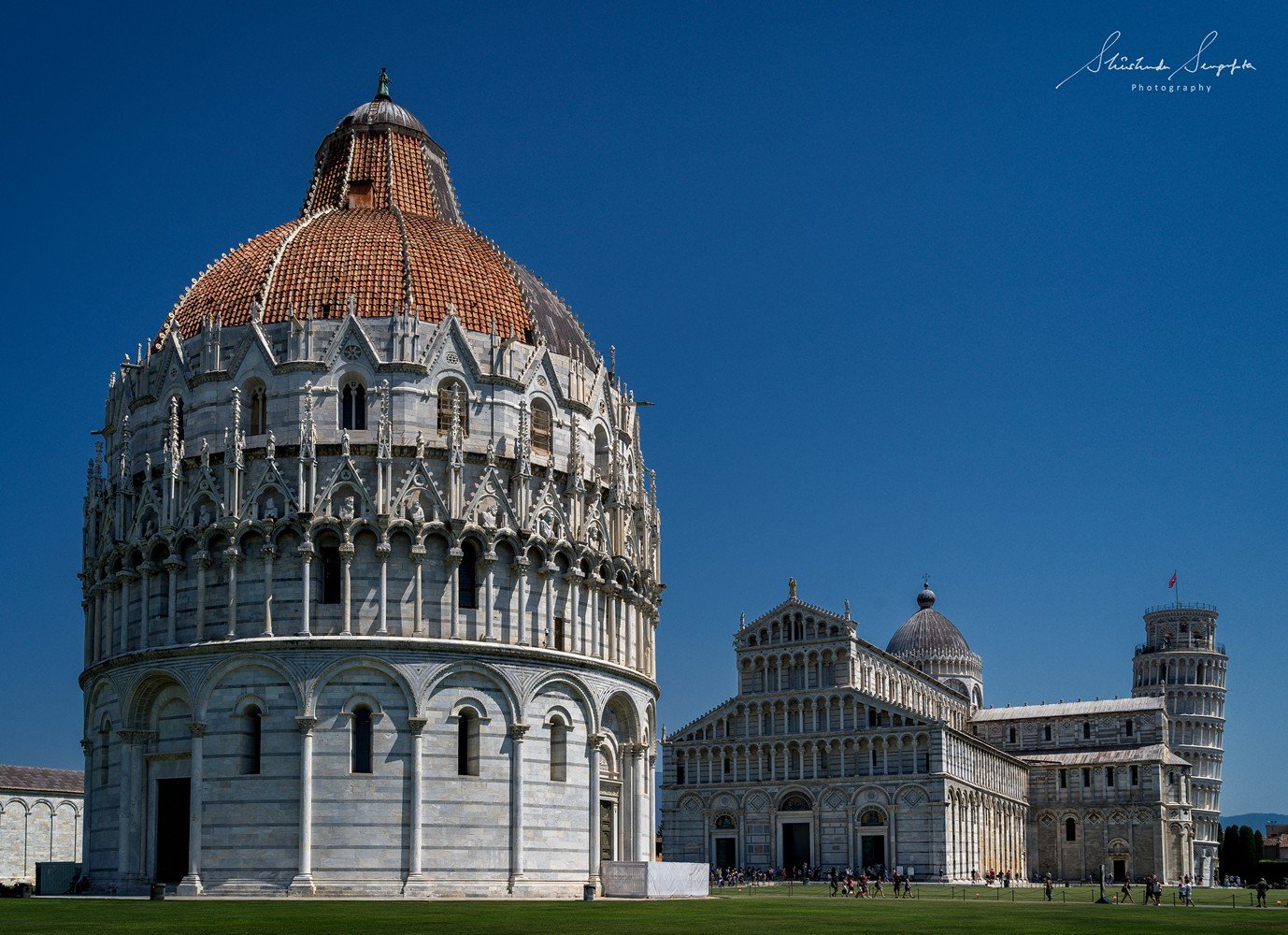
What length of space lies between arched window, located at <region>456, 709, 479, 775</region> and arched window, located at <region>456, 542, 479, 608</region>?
→ 145 inches

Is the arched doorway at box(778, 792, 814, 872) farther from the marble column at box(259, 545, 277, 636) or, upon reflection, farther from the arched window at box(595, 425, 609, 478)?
the marble column at box(259, 545, 277, 636)

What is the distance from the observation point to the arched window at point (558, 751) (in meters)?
53.0

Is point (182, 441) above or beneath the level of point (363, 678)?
above

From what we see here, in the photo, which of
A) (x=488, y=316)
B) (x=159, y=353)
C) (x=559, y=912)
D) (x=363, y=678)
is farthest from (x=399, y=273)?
(x=559, y=912)

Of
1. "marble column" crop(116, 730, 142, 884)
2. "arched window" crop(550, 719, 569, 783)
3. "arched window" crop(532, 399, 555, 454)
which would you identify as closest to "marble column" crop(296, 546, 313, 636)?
"marble column" crop(116, 730, 142, 884)

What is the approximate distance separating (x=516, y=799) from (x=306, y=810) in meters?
6.85

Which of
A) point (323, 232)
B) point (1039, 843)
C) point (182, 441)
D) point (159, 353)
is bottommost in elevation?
point (1039, 843)

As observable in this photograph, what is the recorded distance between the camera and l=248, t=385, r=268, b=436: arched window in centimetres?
5347

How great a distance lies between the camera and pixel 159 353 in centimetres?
5644

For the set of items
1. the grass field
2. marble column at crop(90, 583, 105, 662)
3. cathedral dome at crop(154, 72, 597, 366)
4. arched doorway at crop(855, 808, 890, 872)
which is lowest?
arched doorway at crop(855, 808, 890, 872)

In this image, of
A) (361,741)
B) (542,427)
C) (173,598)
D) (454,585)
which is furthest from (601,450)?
(173,598)

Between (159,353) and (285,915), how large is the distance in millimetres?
26990

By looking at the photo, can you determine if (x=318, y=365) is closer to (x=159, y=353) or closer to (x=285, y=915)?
(x=159, y=353)

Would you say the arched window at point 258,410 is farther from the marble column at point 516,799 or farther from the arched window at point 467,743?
the marble column at point 516,799
